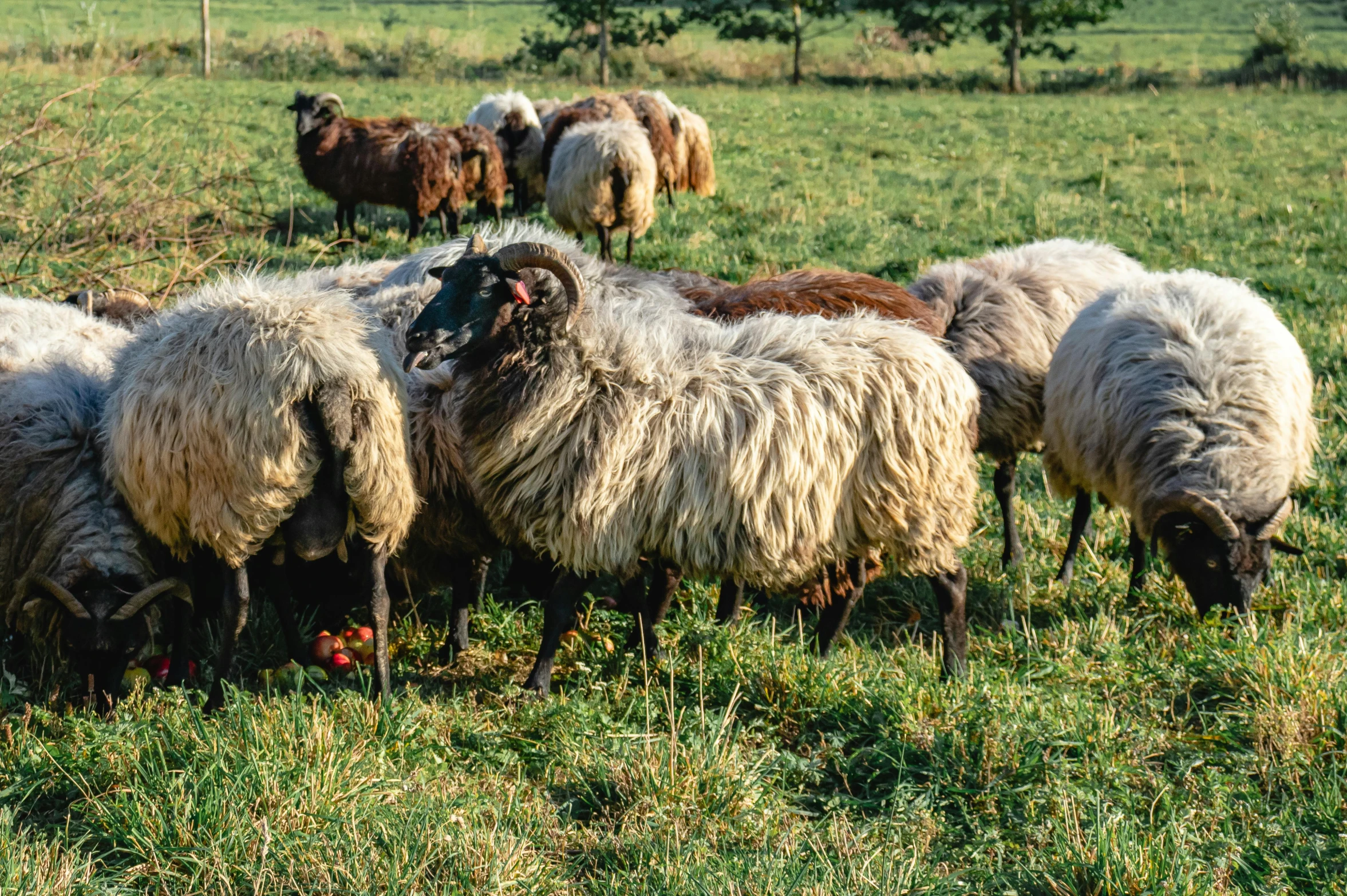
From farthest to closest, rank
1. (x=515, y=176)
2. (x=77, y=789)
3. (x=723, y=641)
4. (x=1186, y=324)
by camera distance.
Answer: (x=515, y=176)
(x=1186, y=324)
(x=723, y=641)
(x=77, y=789)

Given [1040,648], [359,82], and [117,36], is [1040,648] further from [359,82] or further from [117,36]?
[117,36]

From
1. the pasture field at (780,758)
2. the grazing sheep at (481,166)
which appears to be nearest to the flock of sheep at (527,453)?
the pasture field at (780,758)

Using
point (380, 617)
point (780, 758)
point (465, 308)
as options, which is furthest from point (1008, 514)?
point (380, 617)

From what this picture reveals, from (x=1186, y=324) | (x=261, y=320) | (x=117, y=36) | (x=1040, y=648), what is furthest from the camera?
(x=117, y=36)

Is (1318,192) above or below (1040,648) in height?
above

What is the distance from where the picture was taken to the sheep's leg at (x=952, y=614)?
5.00 metres

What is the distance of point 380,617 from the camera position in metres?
4.32

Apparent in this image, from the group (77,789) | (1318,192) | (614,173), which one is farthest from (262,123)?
(77,789)

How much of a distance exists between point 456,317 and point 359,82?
2658 cm

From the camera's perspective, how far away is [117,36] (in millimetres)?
32281

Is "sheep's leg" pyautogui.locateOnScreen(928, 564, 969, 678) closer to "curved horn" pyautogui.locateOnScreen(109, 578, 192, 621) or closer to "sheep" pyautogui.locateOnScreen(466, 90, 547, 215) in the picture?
"curved horn" pyautogui.locateOnScreen(109, 578, 192, 621)

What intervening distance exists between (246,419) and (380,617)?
914mm

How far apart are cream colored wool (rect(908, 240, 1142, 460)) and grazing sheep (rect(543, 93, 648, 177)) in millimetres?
8875

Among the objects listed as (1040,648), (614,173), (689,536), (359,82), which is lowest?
(1040,648)
